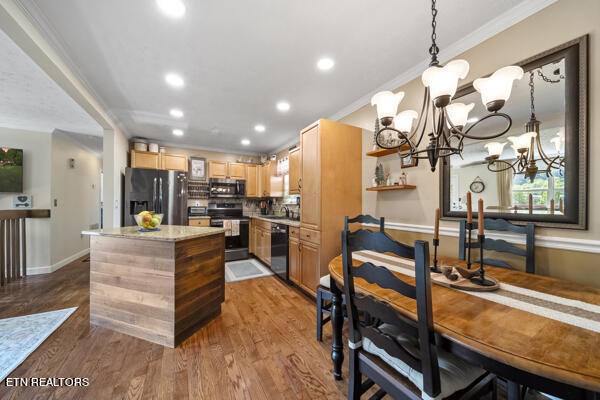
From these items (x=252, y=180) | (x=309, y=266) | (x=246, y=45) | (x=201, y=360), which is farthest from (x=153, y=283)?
(x=252, y=180)

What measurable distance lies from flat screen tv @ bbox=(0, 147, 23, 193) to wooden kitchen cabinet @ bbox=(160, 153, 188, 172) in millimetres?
1997

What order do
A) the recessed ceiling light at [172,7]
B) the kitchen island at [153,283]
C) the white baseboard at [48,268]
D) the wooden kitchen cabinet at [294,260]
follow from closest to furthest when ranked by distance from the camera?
the recessed ceiling light at [172,7]
the kitchen island at [153,283]
the wooden kitchen cabinet at [294,260]
the white baseboard at [48,268]

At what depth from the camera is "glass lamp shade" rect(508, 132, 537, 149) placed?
155 cm

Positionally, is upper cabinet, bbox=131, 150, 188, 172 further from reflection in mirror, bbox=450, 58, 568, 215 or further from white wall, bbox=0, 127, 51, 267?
reflection in mirror, bbox=450, 58, 568, 215

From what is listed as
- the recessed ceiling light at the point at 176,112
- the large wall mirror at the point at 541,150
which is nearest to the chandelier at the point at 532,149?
the large wall mirror at the point at 541,150

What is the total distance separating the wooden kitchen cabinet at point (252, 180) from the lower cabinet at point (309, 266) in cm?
284

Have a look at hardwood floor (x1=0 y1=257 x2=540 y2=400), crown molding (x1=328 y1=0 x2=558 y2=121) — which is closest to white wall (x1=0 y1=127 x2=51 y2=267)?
→ hardwood floor (x1=0 y1=257 x2=540 y2=400)

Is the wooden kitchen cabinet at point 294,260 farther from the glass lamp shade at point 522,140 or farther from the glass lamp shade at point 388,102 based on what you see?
the glass lamp shade at point 522,140

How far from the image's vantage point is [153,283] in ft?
6.28

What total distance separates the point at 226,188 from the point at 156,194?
147cm

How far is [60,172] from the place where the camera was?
4.06m

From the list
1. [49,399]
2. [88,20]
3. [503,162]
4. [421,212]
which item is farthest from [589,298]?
[88,20]

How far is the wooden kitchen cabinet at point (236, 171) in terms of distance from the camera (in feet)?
17.4

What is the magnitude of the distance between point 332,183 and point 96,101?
10.8ft
